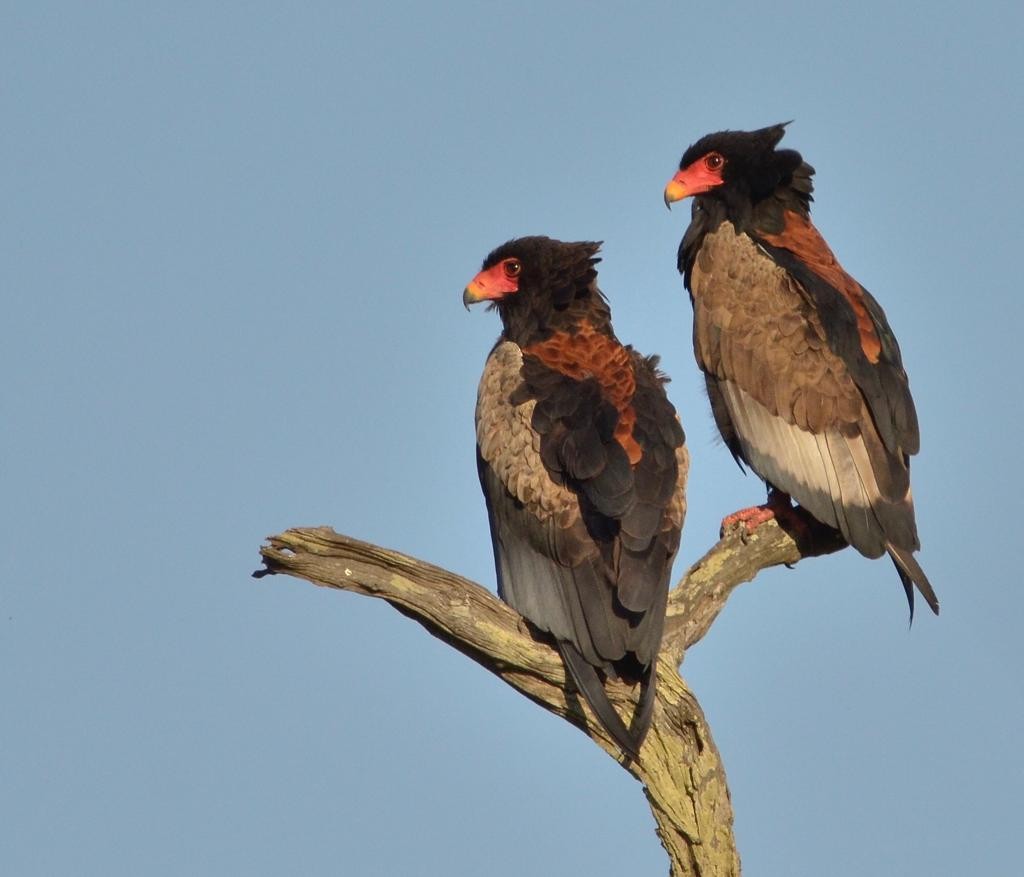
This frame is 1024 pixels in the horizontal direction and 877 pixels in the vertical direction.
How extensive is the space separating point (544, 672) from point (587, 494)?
919 mm

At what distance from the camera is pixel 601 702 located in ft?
26.5

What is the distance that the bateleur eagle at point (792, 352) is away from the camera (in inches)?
384

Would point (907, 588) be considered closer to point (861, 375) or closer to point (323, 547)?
point (861, 375)

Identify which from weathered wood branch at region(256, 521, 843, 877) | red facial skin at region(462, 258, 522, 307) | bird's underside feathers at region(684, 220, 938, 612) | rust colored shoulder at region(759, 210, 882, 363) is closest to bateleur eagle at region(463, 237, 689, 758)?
weathered wood branch at region(256, 521, 843, 877)

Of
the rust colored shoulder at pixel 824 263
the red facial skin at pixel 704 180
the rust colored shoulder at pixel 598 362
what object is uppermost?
the red facial skin at pixel 704 180

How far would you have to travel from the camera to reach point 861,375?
10.0 m

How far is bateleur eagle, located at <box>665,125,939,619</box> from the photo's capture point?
9.75 metres

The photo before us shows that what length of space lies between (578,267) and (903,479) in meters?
2.28

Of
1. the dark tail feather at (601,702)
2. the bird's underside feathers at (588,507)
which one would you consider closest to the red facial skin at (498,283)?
the bird's underside feathers at (588,507)

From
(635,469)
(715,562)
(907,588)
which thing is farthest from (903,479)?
(635,469)

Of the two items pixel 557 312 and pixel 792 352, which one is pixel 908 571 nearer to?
pixel 792 352

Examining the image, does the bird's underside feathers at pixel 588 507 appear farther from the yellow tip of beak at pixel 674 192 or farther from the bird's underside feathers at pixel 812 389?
the yellow tip of beak at pixel 674 192

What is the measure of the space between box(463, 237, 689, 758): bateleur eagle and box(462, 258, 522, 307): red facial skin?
46cm

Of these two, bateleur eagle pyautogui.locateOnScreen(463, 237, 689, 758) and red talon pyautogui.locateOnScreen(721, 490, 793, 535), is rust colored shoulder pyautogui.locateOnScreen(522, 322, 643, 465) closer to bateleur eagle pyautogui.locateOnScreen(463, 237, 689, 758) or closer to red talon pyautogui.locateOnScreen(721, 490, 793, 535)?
bateleur eagle pyautogui.locateOnScreen(463, 237, 689, 758)
